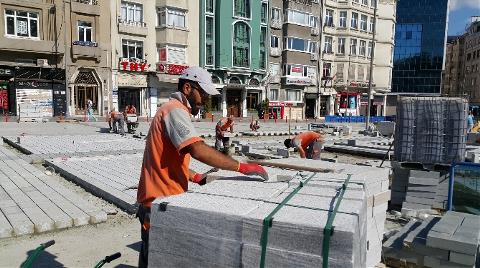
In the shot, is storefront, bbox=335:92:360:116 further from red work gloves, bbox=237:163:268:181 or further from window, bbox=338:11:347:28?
red work gloves, bbox=237:163:268:181

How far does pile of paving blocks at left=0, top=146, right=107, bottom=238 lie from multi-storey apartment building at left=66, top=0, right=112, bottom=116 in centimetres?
2373

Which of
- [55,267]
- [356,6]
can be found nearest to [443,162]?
[55,267]

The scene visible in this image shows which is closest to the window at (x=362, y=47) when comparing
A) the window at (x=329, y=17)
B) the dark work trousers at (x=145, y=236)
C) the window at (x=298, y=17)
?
the window at (x=329, y=17)

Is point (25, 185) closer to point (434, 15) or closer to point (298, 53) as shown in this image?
point (298, 53)

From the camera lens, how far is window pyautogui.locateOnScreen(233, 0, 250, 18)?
38625mm

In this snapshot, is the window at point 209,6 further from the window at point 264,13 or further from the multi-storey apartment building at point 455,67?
the multi-storey apartment building at point 455,67

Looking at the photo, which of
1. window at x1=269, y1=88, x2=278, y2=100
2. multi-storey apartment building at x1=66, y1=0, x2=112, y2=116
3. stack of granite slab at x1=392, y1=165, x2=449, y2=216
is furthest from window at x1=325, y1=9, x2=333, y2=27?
stack of granite slab at x1=392, y1=165, x2=449, y2=216

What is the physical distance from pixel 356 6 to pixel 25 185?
157ft

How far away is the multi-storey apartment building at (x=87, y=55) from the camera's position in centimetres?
2989

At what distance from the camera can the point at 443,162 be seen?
752 centimetres

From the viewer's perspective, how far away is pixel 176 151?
3010mm

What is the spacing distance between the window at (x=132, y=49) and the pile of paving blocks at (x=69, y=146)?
60.5ft

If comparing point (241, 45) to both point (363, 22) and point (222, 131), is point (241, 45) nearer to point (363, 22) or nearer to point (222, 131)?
point (363, 22)

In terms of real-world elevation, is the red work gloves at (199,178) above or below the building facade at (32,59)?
below
